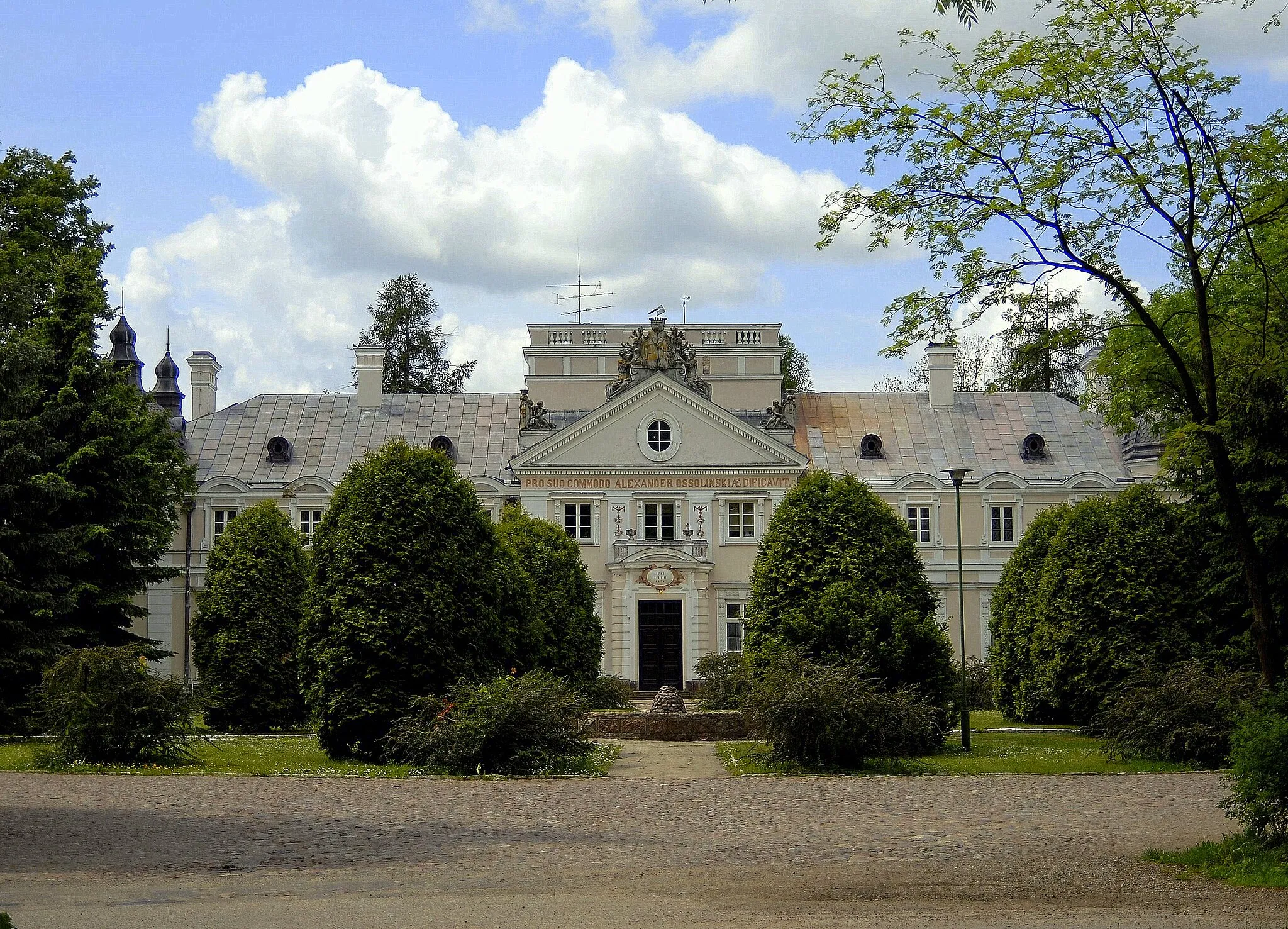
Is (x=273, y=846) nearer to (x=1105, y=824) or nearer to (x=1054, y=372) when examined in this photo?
(x=1105, y=824)

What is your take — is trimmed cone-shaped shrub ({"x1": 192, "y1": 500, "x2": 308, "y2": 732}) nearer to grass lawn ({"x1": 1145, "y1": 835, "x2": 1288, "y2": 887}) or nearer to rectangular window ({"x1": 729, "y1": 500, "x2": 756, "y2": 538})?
rectangular window ({"x1": 729, "y1": 500, "x2": 756, "y2": 538})

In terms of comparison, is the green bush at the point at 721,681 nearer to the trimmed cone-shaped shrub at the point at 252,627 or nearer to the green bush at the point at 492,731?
the green bush at the point at 492,731

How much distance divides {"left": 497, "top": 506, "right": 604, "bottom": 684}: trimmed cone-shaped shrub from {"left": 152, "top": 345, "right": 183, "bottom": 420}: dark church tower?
20567 millimetres

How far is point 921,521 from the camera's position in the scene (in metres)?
47.6

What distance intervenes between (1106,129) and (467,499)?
37.8 feet

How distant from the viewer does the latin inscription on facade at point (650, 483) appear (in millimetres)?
45844

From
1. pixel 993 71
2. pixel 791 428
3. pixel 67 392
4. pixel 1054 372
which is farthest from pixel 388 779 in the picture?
pixel 1054 372

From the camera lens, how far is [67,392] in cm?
2781

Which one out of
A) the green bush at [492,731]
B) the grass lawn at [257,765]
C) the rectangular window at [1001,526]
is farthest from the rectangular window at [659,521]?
the green bush at [492,731]

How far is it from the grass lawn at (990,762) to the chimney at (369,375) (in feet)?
98.1

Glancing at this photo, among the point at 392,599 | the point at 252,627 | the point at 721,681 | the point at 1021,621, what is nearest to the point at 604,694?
the point at 721,681

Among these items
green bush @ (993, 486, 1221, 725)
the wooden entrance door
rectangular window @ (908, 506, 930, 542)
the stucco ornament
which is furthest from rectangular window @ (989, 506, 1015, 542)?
green bush @ (993, 486, 1221, 725)

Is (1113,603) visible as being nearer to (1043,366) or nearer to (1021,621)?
(1021,621)

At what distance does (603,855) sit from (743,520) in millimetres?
34094
